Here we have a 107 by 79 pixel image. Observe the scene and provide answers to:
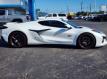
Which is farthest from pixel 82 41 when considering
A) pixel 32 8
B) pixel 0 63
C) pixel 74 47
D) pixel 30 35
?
pixel 32 8

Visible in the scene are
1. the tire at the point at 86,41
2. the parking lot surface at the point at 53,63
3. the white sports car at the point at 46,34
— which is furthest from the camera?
the white sports car at the point at 46,34

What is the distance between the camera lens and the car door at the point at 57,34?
12297 mm

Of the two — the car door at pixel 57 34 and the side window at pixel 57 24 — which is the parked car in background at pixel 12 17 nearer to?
the side window at pixel 57 24

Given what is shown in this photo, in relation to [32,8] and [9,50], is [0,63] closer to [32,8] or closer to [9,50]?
[9,50]

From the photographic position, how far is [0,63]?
29.9 ft

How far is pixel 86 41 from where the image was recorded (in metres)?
12.0

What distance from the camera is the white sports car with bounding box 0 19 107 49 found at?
39.9ft

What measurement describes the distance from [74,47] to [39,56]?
271 centimetres

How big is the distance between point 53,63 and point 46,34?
146 inches

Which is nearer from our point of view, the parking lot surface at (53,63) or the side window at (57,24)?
the parking lot surface at (53,63)

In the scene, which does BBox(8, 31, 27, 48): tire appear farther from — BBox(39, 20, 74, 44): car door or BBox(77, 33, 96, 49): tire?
BBox(77, 33, 96, 49): tire

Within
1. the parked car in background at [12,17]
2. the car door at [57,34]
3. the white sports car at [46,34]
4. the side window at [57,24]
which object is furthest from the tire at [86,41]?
the parked car in background at [12,17]

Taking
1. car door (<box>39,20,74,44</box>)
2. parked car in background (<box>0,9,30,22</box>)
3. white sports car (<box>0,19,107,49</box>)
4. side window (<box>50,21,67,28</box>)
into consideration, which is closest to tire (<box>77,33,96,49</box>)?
white sports car (<box>0,19,107,49</box>)

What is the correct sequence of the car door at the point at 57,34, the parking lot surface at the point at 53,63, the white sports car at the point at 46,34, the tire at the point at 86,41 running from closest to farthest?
1. the parking lot surface at the point at 53,63
2. the tire at the point at 86,41
3. the white sports car at the point at 46,34
4. the car door at the point at 57,34
